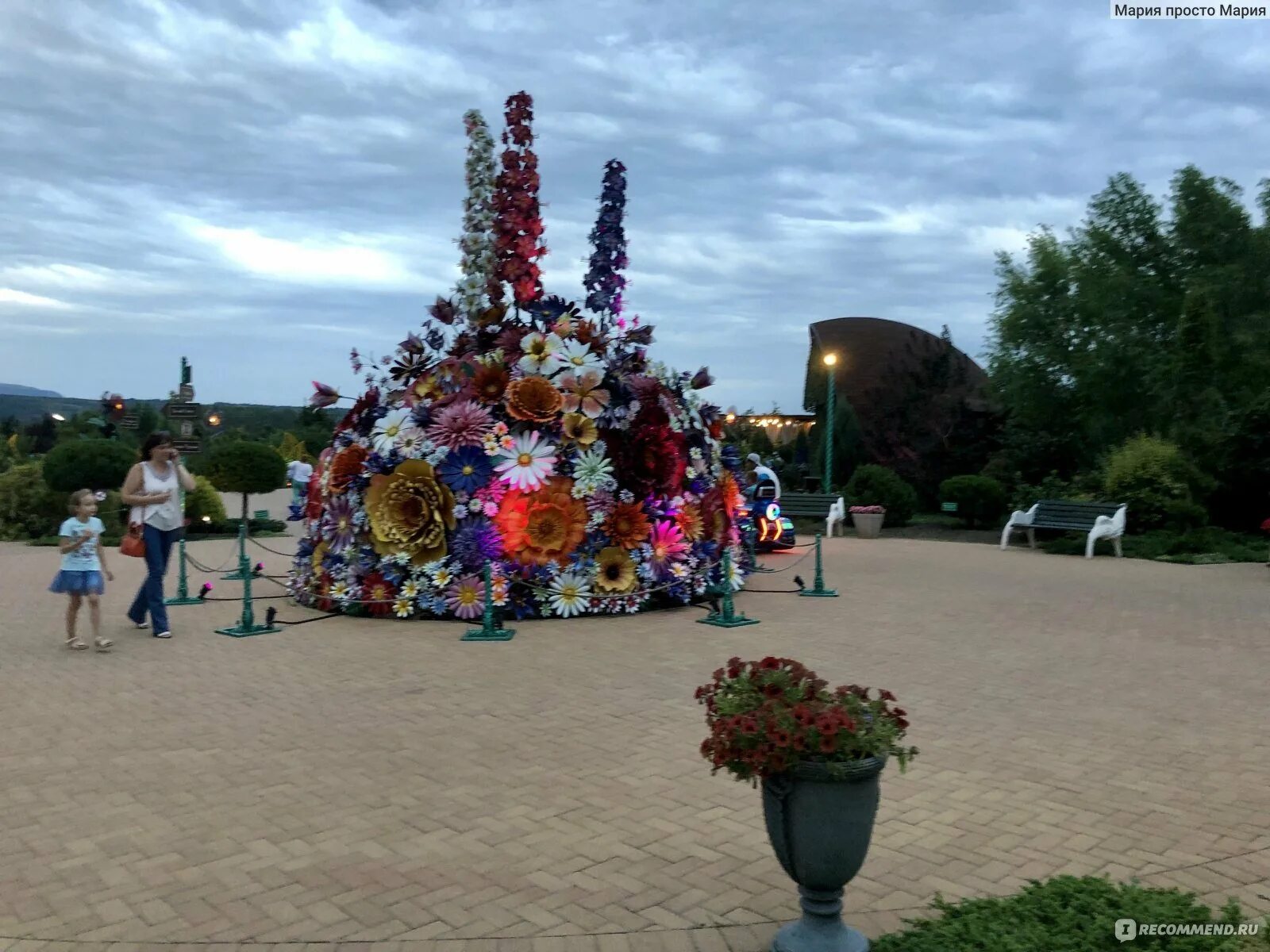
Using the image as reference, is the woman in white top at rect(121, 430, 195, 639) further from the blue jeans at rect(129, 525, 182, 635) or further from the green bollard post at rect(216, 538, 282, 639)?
the green bollard post at rect(216, 538, 282, 639)

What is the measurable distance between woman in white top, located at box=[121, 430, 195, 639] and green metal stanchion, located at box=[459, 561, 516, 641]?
2901 millimetres

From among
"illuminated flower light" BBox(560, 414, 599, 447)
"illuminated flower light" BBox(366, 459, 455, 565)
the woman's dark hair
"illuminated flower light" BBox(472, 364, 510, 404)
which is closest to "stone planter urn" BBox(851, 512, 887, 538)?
"illuminated flower light" BBox(560, 414, 599, 447)

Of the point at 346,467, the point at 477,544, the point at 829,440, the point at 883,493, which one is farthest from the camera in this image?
the point at 829,440

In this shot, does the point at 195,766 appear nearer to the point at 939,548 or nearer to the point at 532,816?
the point at 532,816

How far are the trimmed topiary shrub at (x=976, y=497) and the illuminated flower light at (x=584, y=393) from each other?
1466 centimetres

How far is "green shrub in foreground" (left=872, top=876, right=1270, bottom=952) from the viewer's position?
3199mm

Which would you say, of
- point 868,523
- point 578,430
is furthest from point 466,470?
point 868,523

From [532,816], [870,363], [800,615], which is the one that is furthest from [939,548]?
[532,816]

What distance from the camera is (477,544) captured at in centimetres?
1077

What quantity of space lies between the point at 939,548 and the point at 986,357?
1283cm

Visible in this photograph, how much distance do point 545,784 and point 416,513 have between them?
5.90 m

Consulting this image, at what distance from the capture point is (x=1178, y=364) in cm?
2269

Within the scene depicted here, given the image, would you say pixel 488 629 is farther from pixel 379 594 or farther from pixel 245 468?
pixel 245 468

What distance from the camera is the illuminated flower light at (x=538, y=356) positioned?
1124 centimetres
